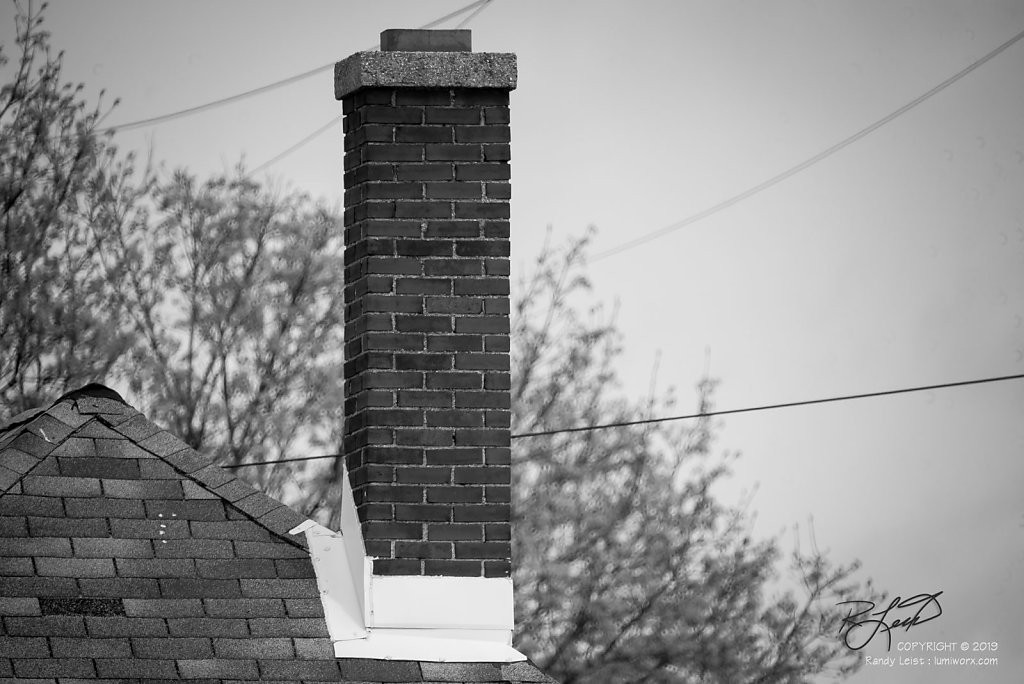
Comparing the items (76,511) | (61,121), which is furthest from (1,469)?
(61,121)

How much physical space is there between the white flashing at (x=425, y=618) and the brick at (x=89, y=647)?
0.77 meters

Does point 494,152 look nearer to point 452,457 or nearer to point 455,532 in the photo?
point 452,457

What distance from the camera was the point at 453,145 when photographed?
630cm

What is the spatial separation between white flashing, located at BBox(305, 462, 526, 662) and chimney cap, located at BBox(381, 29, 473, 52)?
7.20 feet

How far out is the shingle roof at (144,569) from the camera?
5.57m

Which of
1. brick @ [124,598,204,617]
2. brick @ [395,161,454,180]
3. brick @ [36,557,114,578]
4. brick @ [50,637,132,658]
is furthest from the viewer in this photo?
brick @ [395,161,454,180]

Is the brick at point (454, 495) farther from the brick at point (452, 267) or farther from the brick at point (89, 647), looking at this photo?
the brick at point (89, 647)

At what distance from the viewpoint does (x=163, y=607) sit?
578cm

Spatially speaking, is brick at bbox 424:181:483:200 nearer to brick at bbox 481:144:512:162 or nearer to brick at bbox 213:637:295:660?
brick at bbox 481:144:512:162

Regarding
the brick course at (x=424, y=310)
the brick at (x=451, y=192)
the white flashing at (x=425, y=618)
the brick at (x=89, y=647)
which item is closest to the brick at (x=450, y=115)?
the brick course at (x=424, y=310)

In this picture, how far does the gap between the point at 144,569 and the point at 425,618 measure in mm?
1127

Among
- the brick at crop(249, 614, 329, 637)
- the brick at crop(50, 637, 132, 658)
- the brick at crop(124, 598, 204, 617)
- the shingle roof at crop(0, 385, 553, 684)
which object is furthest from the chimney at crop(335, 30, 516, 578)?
the brick at crop(50, 637, 132, 658)

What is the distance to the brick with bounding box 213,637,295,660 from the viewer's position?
18.5 feet

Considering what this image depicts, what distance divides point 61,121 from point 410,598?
14313 millimetres
